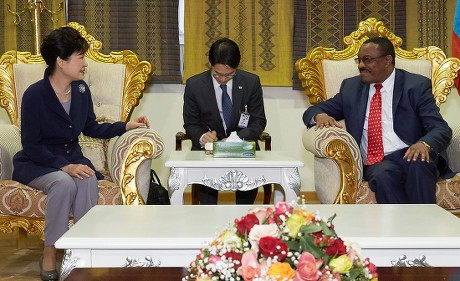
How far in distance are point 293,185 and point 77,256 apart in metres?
1.63

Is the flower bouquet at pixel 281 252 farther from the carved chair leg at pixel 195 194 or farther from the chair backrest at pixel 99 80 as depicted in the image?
the carved chair leg at pixel 195 194

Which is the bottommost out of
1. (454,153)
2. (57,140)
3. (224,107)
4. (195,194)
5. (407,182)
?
(195,194)

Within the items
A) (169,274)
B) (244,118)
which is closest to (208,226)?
(169,274)

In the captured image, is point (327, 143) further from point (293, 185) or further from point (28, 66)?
point (28, 66)

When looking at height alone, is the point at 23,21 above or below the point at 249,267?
above

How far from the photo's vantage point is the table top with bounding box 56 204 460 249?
2.34 metres

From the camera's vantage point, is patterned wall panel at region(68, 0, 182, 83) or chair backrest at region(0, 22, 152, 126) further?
patterned wall panel at region(68, 0, 182, 83)

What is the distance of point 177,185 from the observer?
375 cm

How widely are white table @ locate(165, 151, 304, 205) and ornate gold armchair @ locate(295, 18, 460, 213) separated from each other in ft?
0.83

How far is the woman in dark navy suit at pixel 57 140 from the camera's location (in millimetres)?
3596

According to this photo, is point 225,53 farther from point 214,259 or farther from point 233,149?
point 214,259

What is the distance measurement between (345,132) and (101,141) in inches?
54.4

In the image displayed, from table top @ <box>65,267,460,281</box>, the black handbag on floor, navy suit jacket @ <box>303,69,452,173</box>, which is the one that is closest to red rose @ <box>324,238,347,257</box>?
table top @ <box>65,267,460,281</box>

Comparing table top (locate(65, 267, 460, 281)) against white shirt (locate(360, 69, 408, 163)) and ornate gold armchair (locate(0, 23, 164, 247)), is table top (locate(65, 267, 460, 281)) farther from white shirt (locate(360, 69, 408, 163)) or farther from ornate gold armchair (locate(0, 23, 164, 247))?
white shirt (locate(360, 69, 408, 163))
